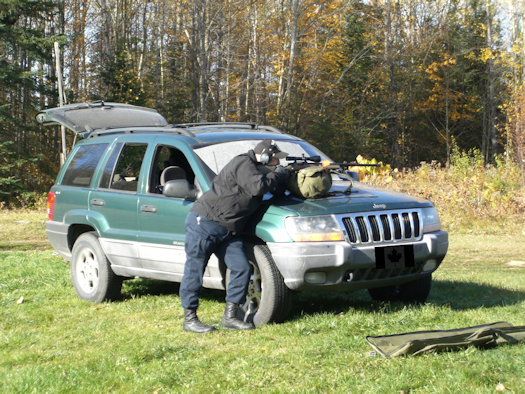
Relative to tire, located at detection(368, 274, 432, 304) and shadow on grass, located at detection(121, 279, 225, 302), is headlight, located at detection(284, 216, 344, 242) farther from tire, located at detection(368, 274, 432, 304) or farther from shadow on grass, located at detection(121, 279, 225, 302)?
shadow on grass, located at detection(121, 279, 225, 302)

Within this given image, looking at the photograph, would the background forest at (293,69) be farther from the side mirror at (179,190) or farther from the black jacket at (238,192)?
the black jacket at (238,192)

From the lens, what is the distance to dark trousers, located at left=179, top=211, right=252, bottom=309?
18.3 feet

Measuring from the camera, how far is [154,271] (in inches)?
259

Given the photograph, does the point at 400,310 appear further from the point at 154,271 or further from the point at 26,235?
the point at 26,235

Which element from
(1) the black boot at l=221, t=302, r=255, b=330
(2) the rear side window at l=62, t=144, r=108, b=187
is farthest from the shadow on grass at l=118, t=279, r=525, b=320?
(2) the rear side window at l=62, t=144, r=108, b=187

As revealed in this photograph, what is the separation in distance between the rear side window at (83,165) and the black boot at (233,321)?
2.68 meters

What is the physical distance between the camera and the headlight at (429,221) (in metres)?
6.08

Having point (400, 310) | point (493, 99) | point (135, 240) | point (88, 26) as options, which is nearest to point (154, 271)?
point (135, 240)

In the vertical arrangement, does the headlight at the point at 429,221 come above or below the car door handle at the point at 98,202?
below

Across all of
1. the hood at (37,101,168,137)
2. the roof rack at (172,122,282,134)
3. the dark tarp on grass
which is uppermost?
the hood at (37,101,168,137)

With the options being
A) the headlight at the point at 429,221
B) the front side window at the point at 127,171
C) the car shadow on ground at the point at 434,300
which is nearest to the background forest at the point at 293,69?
the front side window at the point at 127,171

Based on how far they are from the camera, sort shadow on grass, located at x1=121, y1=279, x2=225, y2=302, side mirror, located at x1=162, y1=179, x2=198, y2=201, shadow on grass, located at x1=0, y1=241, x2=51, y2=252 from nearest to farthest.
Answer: side mirror, located at x1=162, y1=179, x2=198, y2=201
shadow on grass, located at x1=121, y1=279, x2=225, y2=302
shadow on grass, located at x1=0, y1=241, x2=51, y2=252

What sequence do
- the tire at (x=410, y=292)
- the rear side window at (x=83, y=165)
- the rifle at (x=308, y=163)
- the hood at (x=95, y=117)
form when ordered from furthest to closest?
the hood at (x=95, y=117)
the rear side window at (x=83, y=165)
the tire at (x=410, y=292)
the rifle at (x=308, y=163)

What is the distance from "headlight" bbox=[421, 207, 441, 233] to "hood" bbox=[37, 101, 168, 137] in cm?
426
